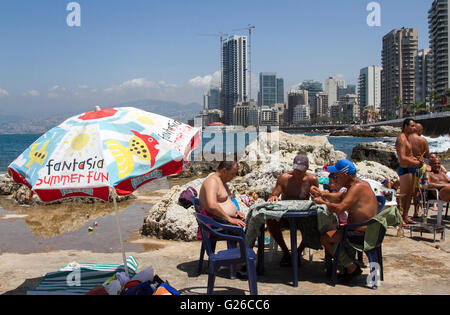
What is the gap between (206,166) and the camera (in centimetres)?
2061

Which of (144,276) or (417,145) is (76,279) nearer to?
(144,276)

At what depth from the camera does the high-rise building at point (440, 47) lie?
11944cm

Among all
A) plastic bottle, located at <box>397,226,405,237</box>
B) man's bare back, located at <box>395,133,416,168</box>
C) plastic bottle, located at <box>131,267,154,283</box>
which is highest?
man's bare back, located at <box>395,133,416,168</box>

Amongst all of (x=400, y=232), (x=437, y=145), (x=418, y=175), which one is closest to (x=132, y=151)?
(x=400, y=232)

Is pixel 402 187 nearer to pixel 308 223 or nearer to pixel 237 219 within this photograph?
pixel 308 223

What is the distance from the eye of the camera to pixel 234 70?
192250 mm

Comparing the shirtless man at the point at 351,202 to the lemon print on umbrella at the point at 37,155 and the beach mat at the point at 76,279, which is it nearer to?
the beach mat at the point at 76,279

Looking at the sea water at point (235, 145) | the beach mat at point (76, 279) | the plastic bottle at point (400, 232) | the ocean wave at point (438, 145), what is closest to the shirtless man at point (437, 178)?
the plastic bottle at point (400, 232)

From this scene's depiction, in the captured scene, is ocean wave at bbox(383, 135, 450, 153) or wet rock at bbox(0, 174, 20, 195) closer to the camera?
wet rock at bbox(0, 174, 20, 195)

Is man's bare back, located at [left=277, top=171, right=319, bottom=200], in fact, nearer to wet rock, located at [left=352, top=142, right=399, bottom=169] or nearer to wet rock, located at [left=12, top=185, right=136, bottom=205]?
wet rock, located at [left=12, top=185, right=136, bottom=205]

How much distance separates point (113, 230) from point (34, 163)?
16.3 feet

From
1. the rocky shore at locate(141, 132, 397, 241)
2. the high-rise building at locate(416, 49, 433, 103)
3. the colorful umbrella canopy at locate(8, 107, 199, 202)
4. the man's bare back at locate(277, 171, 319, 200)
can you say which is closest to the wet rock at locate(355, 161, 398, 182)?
the rocky shore at locate(141, 132, 397, 241)

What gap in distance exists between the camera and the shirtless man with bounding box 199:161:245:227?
4.45m

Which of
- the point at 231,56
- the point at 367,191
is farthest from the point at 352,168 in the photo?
the point at 231,56
